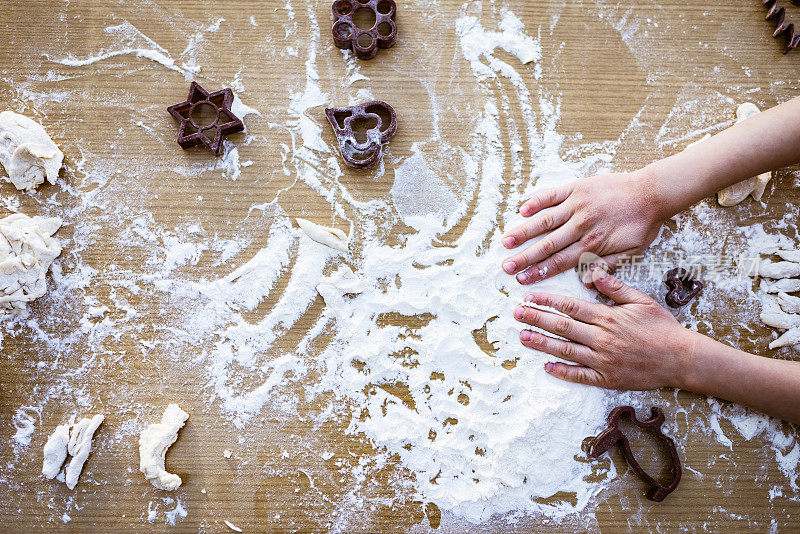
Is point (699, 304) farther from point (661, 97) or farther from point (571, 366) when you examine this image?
point (661, 97)

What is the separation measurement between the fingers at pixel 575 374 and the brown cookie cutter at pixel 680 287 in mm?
251

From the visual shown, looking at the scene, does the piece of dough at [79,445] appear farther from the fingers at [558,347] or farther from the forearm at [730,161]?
the forearm at [730,161]

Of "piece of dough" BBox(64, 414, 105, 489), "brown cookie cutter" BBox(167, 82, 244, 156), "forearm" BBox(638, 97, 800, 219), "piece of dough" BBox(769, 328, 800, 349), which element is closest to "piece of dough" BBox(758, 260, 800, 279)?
"piece of dough" BBox(769, 328, 800, 349)

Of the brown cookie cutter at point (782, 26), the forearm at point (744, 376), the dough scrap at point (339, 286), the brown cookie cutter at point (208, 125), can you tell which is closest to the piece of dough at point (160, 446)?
the dough scrap at point (339, 286)

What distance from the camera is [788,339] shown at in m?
1.09

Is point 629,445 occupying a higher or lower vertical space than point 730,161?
lower

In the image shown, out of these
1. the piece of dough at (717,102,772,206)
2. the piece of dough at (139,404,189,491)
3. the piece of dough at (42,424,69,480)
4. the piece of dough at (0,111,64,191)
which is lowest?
the piece of dough at (42,424,69,480)

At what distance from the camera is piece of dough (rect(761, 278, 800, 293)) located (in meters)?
1.12

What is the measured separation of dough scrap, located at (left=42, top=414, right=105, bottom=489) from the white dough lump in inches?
11.7

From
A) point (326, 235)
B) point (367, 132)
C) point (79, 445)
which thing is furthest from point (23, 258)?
point (367, 132)

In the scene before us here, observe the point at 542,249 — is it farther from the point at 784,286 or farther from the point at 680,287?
the point at 784,286

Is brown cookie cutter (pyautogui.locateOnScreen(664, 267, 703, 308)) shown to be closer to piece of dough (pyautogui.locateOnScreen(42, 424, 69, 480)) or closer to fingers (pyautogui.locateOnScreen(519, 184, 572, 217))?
fingers (pyautogui.locateOnScreen(519, 184, 572, 217))

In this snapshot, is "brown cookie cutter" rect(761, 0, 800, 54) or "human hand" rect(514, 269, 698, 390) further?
"brown cookie cutter" rect(761, 0, 800, 54)

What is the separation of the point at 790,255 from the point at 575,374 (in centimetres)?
61
